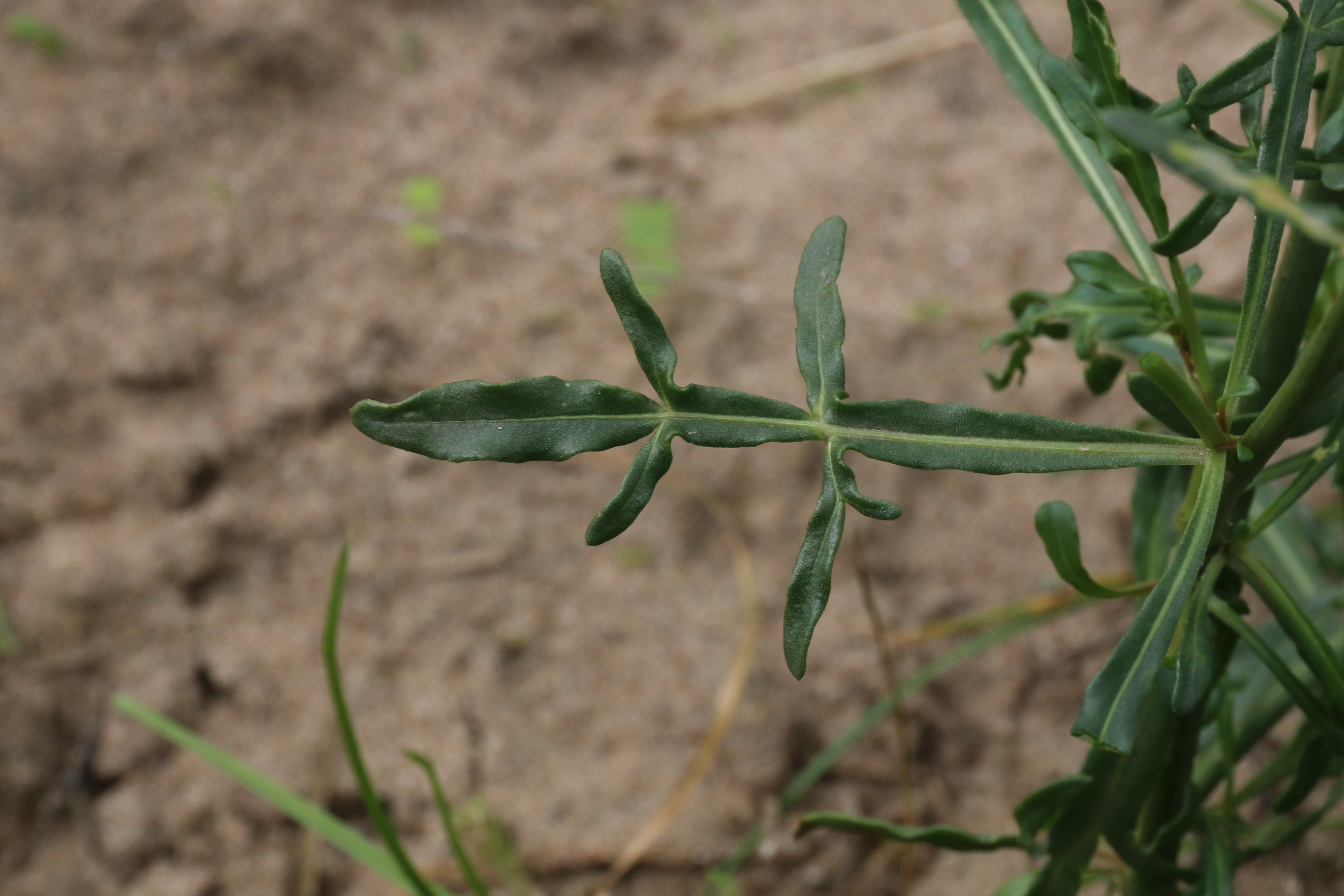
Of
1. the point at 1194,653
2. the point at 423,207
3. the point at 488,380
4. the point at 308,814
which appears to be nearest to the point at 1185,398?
the point at 1194,653

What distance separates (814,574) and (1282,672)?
1.12 feet

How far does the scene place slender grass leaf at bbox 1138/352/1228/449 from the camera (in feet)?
1.86

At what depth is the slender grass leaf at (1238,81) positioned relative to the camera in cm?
58

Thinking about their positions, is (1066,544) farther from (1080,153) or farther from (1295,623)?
(1080,153)

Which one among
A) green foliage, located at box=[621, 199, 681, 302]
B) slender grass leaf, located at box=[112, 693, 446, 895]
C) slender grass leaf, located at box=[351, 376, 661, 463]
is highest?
green foliage, located at box=[621, 199, 681, 302]

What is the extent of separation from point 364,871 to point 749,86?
159cm

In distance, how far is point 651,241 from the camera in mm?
1988

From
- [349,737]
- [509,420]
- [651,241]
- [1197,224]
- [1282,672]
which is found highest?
[651,241]

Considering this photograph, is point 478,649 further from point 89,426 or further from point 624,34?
point 624,34

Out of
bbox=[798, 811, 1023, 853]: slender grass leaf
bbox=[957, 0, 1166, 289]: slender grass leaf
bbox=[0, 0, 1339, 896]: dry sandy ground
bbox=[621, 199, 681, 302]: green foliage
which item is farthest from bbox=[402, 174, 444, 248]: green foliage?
bbox=[798, 811, 1023, 853]: slender grass leaf

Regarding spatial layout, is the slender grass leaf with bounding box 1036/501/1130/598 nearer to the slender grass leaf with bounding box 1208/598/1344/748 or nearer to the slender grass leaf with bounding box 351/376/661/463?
the slender grass leaf with bounding box 1208/598/1344/748

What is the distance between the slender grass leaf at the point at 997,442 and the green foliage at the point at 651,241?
1301 millimetres

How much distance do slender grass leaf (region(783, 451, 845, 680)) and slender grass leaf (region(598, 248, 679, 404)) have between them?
0.34 feet

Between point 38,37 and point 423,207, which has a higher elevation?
point 38,37
